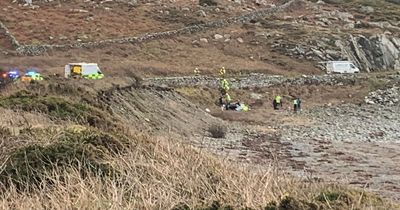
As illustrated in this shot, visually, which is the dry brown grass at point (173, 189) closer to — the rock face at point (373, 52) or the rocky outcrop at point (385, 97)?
the rocky outcrop at point (385, 97)

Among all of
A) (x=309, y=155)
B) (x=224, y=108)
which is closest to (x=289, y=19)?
(x=224, y=108)

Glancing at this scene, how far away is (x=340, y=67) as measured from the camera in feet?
245

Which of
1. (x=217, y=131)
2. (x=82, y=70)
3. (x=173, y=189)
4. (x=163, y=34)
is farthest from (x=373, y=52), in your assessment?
(x=173, y=189)

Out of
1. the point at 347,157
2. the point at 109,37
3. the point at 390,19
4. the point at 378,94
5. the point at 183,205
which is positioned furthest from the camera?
the point at 390,19

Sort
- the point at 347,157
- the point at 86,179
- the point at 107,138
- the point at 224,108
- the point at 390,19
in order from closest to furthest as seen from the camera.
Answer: the point at 86,179 < the point at 107,138 < the point at 347,157 < the point at 224,108 < the point at 390,19

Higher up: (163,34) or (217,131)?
(217,131)

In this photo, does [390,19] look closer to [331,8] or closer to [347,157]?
[331,8]

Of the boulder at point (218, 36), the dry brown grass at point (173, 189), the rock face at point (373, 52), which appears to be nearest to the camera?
the dry brown grass at point (173, 189)

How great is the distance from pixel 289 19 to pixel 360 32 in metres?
9.02

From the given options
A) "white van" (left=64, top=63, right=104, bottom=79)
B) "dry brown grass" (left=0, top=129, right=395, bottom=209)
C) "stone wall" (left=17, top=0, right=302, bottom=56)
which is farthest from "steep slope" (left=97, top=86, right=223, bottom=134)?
"dry brown grass" (left=0, top=129, right=395, bottom=209)

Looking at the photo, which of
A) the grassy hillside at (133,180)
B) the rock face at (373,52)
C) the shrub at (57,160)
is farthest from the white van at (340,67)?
the shrub at (57,160)

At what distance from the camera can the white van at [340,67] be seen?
73338 mm

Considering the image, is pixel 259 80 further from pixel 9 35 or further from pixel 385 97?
pixel 9 35

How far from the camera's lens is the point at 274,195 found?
32.0 feet
